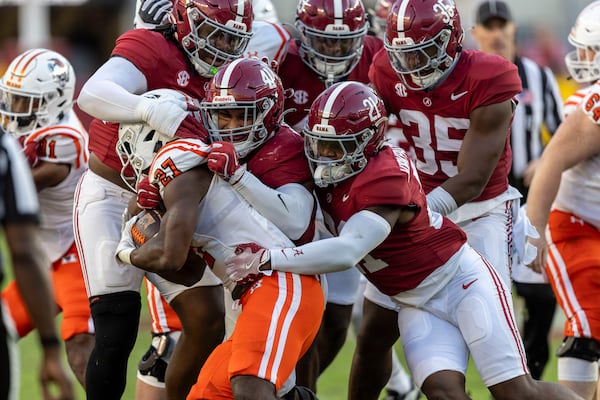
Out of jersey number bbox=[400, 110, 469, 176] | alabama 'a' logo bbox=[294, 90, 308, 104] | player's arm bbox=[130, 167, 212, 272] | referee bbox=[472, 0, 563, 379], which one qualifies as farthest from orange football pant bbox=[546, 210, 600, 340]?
player's arm bbox=[130, 167, 212, 272]

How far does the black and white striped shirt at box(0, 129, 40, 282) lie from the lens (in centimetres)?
377

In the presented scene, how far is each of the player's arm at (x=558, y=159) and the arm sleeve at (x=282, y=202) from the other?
4.98 feet

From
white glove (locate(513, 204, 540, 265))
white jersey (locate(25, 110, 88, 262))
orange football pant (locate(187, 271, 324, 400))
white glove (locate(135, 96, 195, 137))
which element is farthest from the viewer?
white jersey (locate(25, 110, 88, 262))

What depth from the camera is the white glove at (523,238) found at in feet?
17.8

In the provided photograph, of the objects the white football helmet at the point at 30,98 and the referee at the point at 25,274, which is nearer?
the referee at the point at 25,274

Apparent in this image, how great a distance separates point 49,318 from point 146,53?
1.68 meters

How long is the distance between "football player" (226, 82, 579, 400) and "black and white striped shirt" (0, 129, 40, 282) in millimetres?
953

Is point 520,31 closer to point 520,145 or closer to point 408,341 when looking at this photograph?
point 520,145

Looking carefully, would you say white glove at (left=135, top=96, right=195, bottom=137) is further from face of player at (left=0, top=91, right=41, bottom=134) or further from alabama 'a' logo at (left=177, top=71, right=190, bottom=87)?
face of player at (left=0, top=91, right=41, bottom=134)

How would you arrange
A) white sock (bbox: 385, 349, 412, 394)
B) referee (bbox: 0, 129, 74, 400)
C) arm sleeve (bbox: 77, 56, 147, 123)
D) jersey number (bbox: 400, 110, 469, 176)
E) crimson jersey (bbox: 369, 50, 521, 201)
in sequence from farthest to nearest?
white sock (bbox: 385, 349, 412, 394) < jersey number (bbox: 400, 110, 469, 176) < crimson jersey (bbox: 369, 50, 521, 201) < arm sleeve (bbox: 77, 56, 147, 123) < referee (bbox: 0, 129, 74, 400)

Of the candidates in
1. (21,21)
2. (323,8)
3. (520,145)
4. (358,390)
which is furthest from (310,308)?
(21,21)

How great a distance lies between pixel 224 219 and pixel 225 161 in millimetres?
279

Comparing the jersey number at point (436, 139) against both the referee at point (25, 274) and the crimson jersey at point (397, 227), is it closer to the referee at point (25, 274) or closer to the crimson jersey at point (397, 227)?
the crimson jersey at point (397, 227)

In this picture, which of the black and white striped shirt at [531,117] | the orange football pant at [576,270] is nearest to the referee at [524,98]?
the black and white striped shirt at [531,117]
